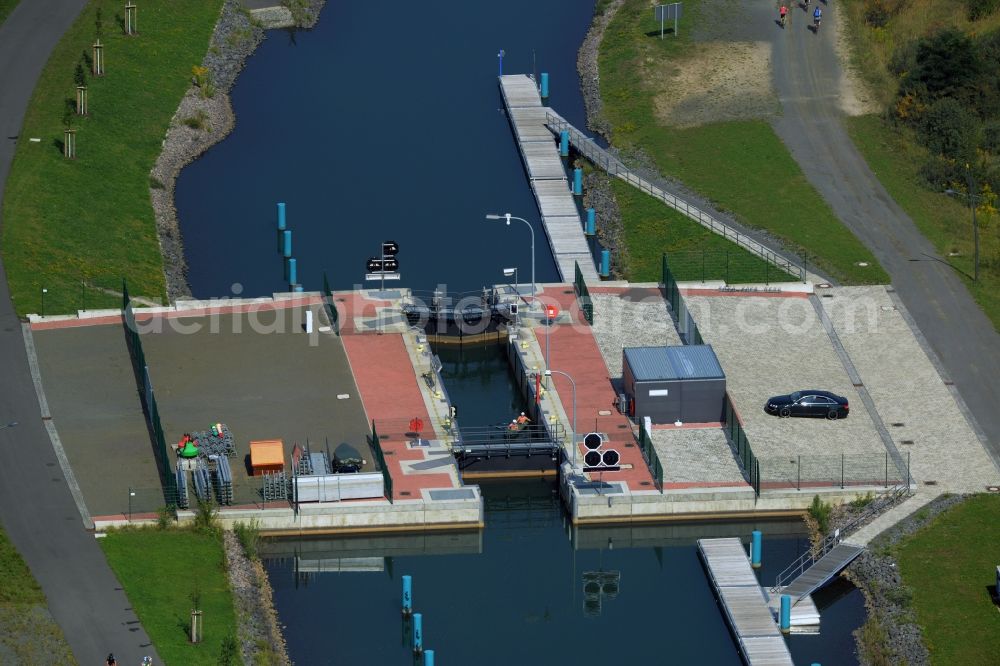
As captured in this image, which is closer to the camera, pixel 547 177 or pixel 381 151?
pixel 547 177

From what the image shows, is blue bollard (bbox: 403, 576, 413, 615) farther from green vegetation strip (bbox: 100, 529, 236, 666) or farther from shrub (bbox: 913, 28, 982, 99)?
shrub (bbox: 913, 28, 982, 99)

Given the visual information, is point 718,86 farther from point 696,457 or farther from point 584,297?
point 696,457

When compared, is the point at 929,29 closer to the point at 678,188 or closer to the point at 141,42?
the point at 678,188

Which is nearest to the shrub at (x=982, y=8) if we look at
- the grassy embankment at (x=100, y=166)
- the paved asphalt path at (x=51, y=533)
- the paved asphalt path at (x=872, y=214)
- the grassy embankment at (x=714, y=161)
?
the paved asphalt path at (x=872, y=214)

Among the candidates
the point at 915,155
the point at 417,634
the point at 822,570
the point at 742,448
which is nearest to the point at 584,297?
the point at 742,448

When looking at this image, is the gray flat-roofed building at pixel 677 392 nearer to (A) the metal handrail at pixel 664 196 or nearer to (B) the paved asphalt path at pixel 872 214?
(B) the paved asphalt path at pixel 872 214
